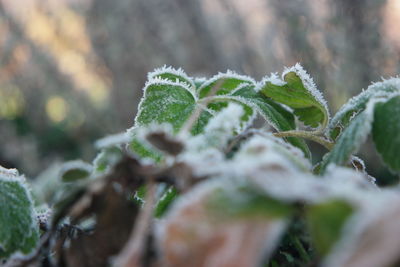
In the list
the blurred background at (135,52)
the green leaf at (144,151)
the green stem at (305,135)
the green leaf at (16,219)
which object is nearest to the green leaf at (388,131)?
the green stem at (305,135)

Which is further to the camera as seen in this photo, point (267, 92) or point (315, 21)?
point (315, 21)

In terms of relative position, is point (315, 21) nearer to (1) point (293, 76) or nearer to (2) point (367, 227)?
(1) point (293, 76)

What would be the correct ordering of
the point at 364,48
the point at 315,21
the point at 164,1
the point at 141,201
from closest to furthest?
the point at 141,201
the point at 364,48
the point at 315,21
the point at 164,1

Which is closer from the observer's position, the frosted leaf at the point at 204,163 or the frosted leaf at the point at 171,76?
the frosted leaf at the point at 204,163

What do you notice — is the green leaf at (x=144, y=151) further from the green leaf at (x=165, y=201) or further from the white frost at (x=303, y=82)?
the white frost at (x=303, y=82)

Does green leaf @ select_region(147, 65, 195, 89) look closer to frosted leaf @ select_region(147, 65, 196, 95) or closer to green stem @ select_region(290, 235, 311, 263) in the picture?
frosted leaf @ select_region(147, 65, 196, 95)

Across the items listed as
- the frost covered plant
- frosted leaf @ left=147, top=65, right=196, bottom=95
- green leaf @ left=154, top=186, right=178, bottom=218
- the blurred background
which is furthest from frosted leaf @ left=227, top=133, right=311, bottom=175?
the blurred background

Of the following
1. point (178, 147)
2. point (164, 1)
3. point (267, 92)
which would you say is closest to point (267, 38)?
point (164, 1)

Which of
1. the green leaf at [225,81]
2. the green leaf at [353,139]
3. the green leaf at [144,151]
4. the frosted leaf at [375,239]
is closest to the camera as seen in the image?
the frosted leaf at [375,239]

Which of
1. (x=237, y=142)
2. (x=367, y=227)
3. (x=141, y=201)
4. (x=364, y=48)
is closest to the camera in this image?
(x=367, y=227)
